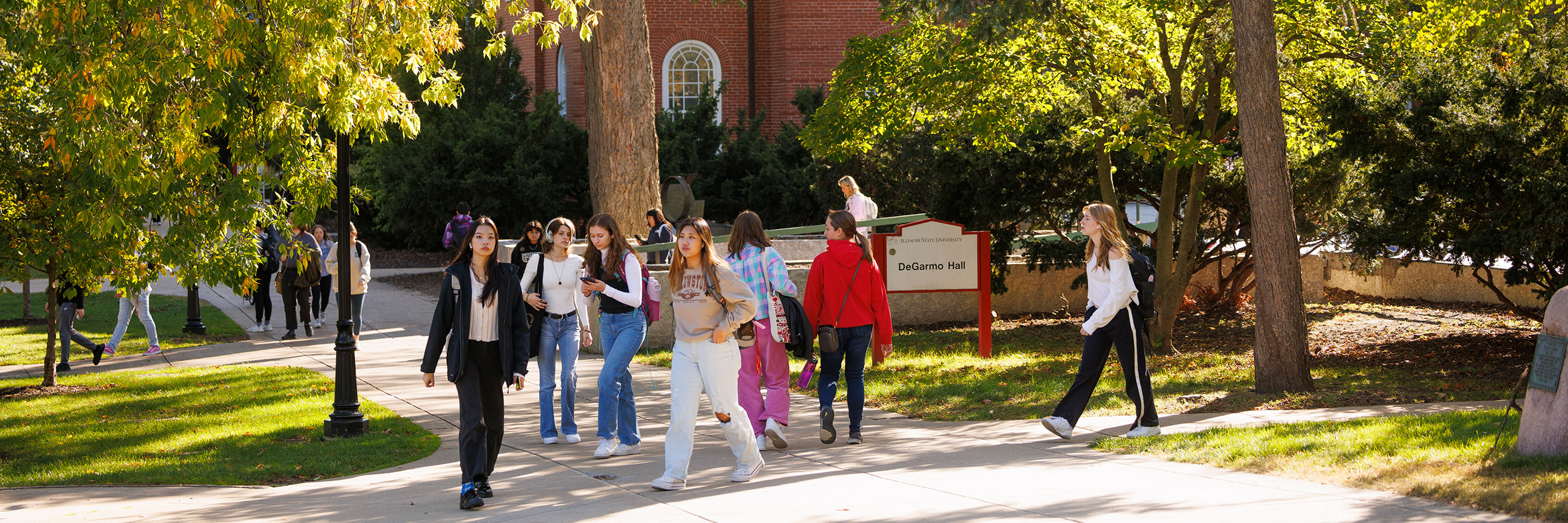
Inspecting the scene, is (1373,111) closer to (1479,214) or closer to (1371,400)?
(1479,214)

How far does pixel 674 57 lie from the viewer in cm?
2831

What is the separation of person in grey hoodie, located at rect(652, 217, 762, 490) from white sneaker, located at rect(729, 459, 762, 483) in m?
0.28

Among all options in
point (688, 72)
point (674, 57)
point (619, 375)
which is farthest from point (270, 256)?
point (688, 72)

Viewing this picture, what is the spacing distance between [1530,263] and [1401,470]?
23.1ft

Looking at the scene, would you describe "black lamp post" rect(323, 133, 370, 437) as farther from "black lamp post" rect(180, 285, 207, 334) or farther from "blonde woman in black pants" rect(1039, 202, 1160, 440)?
"black lamp post" rect(180, 285, 207, 334)

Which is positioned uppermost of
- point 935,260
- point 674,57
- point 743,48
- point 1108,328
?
point 743,48

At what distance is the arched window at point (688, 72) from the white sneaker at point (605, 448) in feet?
69.3

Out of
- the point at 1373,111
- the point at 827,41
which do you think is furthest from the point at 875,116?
the point at 827,41

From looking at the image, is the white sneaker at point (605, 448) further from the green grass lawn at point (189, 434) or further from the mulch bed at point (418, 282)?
the mulch bed at point (418, 282)

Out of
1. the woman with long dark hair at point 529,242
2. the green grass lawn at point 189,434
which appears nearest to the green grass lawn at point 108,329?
the green grass lawn at point 189,434

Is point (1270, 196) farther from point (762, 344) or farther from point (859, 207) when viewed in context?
point (859, 207)

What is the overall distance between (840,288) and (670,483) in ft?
6.27

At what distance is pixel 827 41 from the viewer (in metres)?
27.1

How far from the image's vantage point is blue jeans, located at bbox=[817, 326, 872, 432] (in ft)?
25.1
